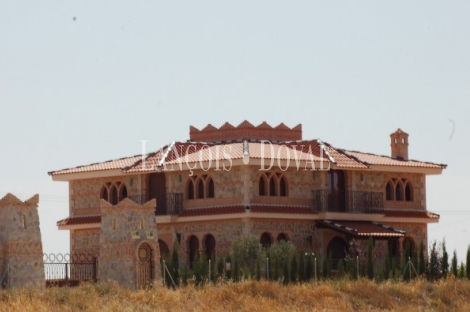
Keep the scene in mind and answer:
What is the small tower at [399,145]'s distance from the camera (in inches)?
2405

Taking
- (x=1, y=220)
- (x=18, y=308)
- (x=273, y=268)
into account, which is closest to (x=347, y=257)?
(x=273, y=268)

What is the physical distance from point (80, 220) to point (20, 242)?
17189 millimetres

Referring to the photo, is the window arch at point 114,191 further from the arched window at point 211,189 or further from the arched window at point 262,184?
the arched window at point 262,184

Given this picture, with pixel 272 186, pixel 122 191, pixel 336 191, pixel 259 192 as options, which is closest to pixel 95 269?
pixel 259 192

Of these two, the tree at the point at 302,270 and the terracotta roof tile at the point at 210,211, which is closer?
the tree at the point at 302,270

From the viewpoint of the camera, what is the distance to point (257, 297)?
139 ft

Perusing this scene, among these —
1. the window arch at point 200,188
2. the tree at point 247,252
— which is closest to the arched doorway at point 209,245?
the window arch at point 200,188

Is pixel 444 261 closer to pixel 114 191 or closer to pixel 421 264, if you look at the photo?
pixel 421 264

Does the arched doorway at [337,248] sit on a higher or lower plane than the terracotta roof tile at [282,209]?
lower

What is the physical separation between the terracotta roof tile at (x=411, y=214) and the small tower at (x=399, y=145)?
3.00 meters

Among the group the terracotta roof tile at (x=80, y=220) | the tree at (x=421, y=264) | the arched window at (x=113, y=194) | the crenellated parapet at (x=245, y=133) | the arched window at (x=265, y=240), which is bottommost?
the tree at (x=421, y=264)

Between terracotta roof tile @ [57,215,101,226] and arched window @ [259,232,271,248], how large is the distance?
303 inches

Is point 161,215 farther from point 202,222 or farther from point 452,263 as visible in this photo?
point 452,263

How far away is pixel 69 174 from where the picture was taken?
59.1 m
